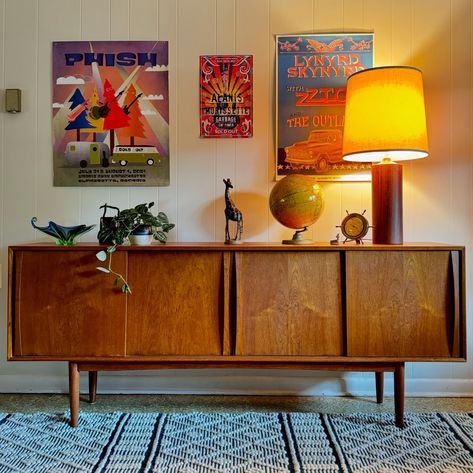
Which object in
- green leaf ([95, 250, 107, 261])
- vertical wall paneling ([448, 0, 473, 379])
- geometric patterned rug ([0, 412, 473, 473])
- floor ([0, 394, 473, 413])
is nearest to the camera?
geometric patterned rug ([0, 412, 473, 473])

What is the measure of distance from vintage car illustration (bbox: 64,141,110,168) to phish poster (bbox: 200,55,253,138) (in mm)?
539

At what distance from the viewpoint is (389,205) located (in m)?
1.70

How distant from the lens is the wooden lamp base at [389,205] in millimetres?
1694

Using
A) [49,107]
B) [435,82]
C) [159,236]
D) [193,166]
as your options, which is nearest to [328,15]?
[435,82]

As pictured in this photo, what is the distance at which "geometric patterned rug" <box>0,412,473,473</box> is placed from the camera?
4.66 feet

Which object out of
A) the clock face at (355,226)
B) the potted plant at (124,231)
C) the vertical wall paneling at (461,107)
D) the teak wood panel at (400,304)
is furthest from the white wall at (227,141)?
the teak wood panel at (400,304)

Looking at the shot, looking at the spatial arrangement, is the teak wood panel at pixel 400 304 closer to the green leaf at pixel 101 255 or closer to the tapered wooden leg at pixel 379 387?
the tapered wooden leg at pixel 379 387

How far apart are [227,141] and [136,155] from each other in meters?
0.50

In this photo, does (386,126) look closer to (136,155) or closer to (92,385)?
(136,155)

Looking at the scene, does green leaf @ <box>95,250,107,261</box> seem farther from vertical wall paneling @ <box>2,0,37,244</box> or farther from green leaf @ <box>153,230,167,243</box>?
vertical wall paneling @ <box>2,0,37,244</box>

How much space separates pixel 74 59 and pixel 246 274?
150cm

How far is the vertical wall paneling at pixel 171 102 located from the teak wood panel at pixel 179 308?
459 mm

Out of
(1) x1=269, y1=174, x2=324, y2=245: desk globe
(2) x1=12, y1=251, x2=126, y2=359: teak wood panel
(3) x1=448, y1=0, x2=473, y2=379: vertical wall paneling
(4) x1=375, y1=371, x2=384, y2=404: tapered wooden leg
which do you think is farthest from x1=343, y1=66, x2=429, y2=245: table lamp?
(2) x1=12, y1=251, x2=126, y2=359: teak wood panel

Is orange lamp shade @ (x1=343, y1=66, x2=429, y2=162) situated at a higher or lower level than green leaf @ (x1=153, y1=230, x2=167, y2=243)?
higher
